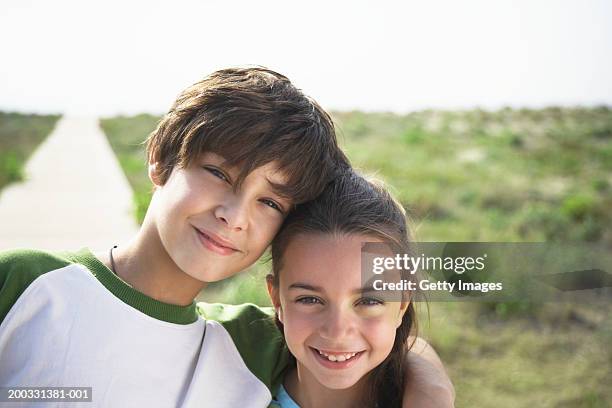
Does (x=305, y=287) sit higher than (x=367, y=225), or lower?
lower

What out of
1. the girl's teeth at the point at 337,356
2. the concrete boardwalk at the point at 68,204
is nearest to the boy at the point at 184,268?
the girl's teeth at the point at 337,356

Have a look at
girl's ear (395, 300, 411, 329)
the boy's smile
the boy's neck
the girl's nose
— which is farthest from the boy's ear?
girl's ear (395, 300, 411, 329)

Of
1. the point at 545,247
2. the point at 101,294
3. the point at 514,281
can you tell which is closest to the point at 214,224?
the point at 101,294

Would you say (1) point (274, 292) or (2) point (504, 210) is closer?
(1) point (274, 292)

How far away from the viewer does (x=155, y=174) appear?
203 centimetres

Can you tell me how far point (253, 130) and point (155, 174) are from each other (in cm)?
35

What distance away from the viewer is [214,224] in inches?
70.9

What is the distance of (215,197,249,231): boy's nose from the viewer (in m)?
1.78

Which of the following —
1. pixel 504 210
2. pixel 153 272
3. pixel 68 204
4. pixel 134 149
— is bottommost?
pixel 153 272

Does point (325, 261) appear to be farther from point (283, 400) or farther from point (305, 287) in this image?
point (283, 400)

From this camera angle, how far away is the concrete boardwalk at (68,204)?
5273 millimetres

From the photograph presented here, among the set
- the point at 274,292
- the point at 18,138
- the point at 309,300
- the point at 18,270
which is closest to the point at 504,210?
the point at 274,292

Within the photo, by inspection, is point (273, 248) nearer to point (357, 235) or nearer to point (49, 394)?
point (357, 235)

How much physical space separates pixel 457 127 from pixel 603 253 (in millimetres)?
6853
